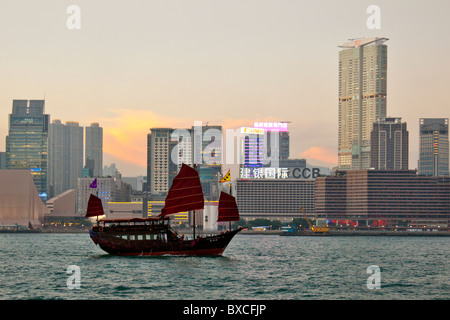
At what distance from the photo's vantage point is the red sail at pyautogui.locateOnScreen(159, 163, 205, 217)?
262ft

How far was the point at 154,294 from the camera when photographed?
42.7 meters

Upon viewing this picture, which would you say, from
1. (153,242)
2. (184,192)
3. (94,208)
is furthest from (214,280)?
(94,208)

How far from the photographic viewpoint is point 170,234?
79.2 metres

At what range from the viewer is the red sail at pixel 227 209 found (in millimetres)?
79438

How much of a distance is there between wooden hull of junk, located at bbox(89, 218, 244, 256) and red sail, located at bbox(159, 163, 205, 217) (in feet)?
7.82

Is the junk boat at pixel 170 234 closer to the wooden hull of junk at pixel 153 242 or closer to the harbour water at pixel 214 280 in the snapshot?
the wooden hull of junk at pixel 153 242

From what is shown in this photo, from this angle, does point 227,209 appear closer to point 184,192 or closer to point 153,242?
point 184,192

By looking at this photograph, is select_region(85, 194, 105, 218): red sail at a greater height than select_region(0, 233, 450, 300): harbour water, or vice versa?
select_region(85, 194, 105, 218): red sail

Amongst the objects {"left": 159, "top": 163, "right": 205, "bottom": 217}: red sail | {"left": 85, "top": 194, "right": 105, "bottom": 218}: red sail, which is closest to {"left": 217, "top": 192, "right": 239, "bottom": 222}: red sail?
{"left": 159, "top": 163, "right": 205, "bottom": 217}: red sail

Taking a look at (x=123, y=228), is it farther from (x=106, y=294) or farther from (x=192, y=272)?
(x=106, y=294)

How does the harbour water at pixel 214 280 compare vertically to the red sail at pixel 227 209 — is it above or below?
below

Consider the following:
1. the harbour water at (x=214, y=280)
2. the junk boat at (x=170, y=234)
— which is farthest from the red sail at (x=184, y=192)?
the harbour water at (x=214, y=280)

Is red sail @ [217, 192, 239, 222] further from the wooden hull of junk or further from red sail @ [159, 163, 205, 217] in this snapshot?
red sail @ [159, 163, 205, 217]
